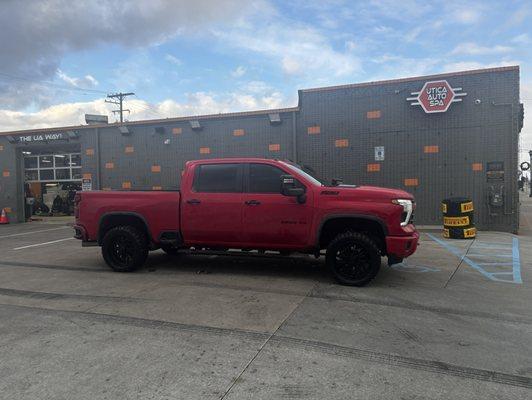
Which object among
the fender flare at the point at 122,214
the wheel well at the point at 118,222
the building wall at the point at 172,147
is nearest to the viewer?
the fender flare at the point at 122,214

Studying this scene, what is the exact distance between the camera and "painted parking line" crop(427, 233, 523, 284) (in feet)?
24.1

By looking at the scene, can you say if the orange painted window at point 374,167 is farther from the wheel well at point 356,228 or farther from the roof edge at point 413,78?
the wheel well at point 356,228

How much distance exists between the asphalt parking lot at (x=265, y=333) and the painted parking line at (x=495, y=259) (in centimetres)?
7

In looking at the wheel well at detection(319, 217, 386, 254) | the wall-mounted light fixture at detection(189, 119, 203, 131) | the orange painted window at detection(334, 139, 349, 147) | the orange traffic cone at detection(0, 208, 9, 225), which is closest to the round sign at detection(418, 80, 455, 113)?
the orange painted window at detection(334, 139, 349, 147)

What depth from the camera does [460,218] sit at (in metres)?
11.5

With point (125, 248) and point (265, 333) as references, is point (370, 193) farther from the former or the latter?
point (125, 248)

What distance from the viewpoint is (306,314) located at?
204 inches

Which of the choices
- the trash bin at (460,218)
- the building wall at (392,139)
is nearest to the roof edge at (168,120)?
the building wall at (392,139)

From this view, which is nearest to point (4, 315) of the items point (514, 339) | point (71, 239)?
point (514, 339)

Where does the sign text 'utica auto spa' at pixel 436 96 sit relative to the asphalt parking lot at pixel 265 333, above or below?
above

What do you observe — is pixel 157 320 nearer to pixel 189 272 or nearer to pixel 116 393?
pixel 116 393

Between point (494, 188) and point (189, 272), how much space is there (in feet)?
32.7

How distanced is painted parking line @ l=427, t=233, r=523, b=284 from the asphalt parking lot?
0.07 meters

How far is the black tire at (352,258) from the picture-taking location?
6.35 metres
